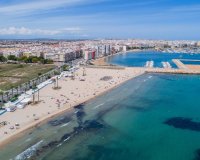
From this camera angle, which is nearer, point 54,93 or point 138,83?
point 54,93

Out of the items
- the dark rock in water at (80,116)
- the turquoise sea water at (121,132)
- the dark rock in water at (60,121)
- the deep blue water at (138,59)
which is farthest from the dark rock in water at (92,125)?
the deep blue water at (138,59)

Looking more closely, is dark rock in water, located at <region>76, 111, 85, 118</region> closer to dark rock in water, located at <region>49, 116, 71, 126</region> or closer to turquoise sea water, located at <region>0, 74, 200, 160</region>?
turquoise sea water, located at <region>0, 74, 200, 160</region>

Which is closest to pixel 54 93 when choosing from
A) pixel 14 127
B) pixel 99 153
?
pixel 14 127

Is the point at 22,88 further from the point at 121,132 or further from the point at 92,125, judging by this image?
the point at 121,132

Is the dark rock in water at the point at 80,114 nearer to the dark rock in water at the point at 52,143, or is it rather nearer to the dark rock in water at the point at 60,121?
the dark rock in water at the point at 60,121

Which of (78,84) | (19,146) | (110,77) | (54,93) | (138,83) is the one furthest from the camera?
(110,77)

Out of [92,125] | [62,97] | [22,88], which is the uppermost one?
[22,88]

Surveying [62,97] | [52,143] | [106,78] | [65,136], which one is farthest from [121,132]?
[106,78]

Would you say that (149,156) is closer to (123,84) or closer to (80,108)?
(80,108)
